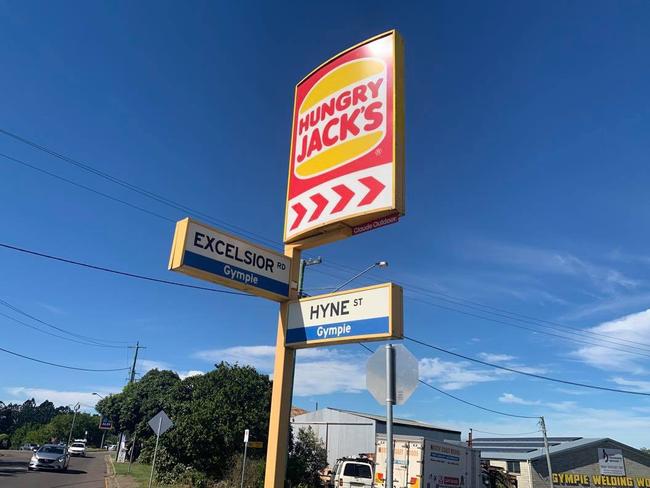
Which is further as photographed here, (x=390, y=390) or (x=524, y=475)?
(x=524, y=475)

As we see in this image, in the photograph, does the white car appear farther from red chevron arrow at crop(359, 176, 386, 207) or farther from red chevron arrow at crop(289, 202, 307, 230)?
red chevron arrow at crop(359, 176, 386, 207)

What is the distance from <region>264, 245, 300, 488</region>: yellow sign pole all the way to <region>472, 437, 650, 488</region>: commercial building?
32.8 metres

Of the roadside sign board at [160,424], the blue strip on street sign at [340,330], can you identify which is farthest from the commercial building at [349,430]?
the blue strip on street sign at [340,330]

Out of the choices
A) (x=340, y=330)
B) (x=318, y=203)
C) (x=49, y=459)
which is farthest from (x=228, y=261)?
(x=49, y=459)

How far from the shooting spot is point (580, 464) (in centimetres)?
3606

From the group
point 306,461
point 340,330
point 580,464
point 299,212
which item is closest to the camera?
point 340,330

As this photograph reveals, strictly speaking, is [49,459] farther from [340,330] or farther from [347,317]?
[347,317]

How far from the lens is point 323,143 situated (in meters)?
7.70

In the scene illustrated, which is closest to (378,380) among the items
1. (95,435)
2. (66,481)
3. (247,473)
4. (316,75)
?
(316,75)

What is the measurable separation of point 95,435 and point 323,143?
12413 centimetres

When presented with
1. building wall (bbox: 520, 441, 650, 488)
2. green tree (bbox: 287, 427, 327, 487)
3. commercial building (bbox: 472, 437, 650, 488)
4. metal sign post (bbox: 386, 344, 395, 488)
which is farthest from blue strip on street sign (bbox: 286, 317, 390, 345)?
building wall (bbox: 520, 441, 650, 488)

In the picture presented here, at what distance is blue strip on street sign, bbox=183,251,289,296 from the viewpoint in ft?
21.5

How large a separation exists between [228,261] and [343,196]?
75.9 inches

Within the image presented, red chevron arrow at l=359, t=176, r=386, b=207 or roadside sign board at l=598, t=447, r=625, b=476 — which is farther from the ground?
red chevron arrow at l=359, t=176, r=386, b=207
